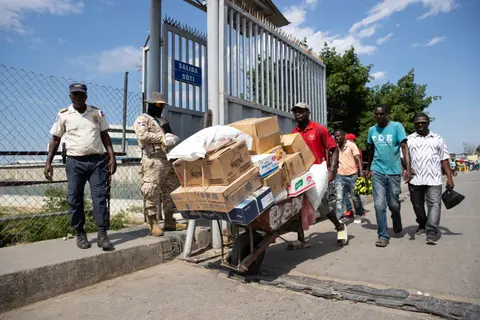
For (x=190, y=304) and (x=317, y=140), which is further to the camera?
(x=317, y=140)

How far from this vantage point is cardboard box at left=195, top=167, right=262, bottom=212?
320 cm

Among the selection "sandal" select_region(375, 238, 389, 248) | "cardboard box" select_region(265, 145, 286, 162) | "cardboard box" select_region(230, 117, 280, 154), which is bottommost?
"sandal" select_region(375, 238, 389, 248)

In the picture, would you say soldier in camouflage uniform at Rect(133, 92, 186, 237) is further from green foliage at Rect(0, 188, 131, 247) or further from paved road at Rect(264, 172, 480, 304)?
paved road at Rect(264, 172, 480, 304)

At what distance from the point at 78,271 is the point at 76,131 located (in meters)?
1.59

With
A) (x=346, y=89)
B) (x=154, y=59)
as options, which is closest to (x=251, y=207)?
(x=154, y=59)

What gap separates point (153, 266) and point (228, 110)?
238 cm

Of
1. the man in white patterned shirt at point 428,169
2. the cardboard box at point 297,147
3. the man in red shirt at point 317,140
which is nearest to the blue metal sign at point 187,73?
the man in red shirt at point 317,140

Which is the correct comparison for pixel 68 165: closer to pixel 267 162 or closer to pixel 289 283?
pixel 267 162

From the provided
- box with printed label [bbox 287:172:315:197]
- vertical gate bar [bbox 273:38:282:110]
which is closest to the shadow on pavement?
box with printed label [bbox 287:172:315:197]

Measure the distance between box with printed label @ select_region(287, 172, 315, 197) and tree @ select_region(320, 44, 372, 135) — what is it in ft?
45.1

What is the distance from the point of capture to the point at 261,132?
3.94m

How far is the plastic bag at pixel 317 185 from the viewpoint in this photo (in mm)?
4254

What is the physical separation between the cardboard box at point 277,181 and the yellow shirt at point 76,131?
84.2 inches

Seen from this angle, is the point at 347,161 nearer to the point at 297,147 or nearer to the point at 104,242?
the point at 297,147
